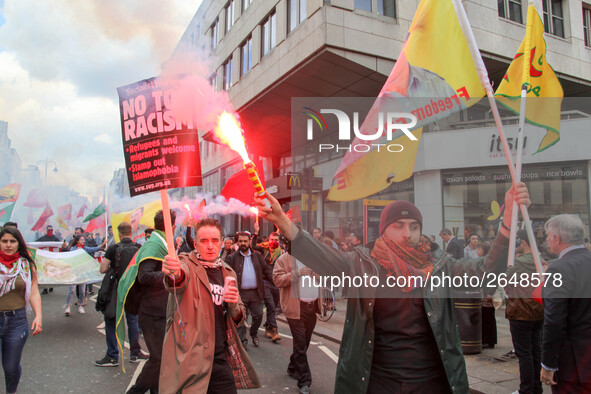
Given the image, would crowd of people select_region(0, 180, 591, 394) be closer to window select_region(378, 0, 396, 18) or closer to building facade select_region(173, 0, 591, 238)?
building facade select_region(173, 0, 591, 238)

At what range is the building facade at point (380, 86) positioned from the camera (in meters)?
4.28

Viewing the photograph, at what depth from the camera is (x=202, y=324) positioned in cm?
318

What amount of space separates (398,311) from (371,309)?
0.18m

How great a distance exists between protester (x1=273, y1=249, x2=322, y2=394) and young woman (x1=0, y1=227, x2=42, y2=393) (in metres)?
2.89

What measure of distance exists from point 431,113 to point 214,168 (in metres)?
27.2

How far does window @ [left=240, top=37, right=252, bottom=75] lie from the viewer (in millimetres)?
19697

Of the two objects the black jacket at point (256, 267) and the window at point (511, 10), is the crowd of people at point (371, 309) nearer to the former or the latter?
the black jacket at point (256, 267)

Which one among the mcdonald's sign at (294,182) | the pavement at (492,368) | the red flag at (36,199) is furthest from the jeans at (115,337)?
the red flag at (36,199)

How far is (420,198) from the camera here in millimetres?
3629

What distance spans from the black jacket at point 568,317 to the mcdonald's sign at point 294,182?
647 centimetres

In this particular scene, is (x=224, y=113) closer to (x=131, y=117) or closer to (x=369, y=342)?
(x=131, y=117)

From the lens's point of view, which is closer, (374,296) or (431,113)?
(374,296)

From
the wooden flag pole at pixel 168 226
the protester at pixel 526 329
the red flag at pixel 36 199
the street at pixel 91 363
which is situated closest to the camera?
the wooden flag pole at pixel 168 226

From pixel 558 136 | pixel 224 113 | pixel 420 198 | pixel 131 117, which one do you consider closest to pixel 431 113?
pixel 420 198
